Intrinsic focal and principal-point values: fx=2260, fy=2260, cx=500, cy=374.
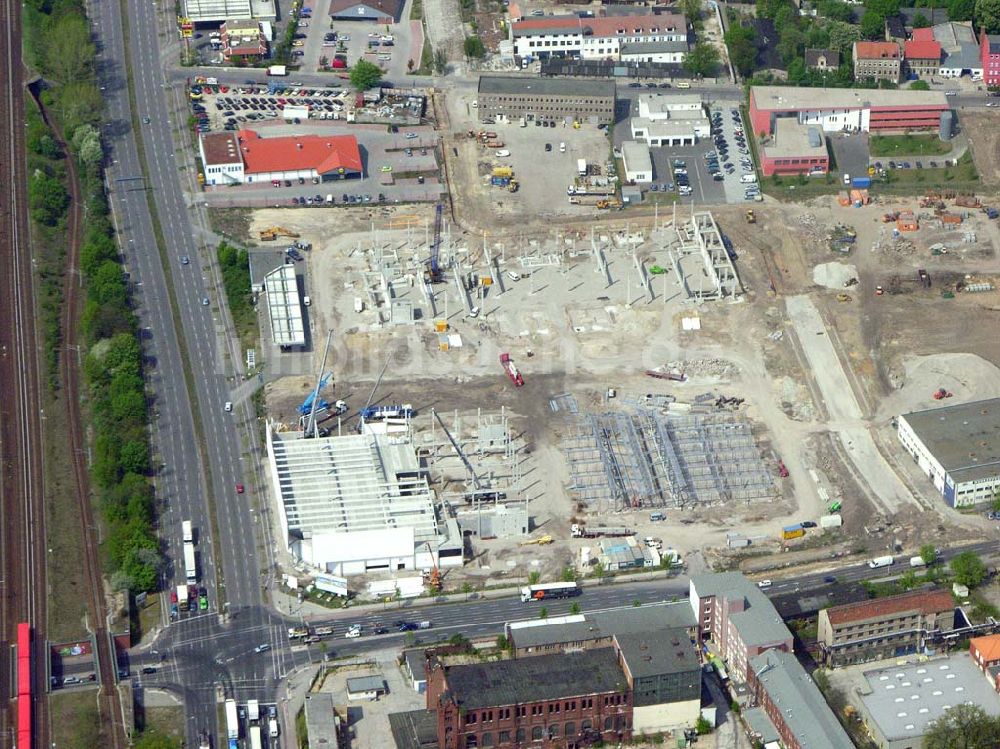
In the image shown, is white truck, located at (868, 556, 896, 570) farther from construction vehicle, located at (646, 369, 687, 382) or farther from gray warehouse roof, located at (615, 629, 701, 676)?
construction vehicle, located at (646, 369, 687, 382)

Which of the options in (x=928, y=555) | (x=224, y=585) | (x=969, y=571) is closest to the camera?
(x=969, y=571)

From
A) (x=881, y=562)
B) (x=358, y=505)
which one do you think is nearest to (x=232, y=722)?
(x=358, y=505)

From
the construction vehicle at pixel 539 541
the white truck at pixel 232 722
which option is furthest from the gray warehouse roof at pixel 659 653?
the white truck at pixel 232 722

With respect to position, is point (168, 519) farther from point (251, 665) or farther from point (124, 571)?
point (251, 665)

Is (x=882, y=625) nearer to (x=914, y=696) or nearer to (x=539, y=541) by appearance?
(x=914, y=696)

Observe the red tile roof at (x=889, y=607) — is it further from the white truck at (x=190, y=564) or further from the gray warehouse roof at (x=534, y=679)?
the white truck at (x=190, y=564)

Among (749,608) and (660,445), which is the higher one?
(660,445)

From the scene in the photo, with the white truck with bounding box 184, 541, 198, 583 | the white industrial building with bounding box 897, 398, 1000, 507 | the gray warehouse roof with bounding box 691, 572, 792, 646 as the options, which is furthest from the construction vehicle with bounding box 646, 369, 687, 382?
the white truck with bounding box 184, 541, 198, 583
